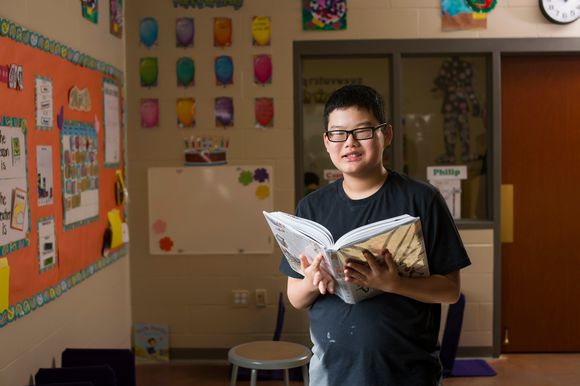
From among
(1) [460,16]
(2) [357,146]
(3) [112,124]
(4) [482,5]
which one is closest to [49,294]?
(3) [112,124]

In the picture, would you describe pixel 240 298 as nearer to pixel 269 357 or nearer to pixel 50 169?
pixel 269 357

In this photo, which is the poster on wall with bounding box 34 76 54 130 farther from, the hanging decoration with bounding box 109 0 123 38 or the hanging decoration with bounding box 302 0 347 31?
the hanging decoration with bounding box 302 0 347 31

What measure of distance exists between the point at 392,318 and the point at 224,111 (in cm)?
260

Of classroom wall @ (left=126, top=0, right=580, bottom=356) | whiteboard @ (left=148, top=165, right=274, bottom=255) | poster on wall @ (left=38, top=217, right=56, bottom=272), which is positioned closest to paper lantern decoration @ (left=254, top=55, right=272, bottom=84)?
classroom wall @ (left=126, top=0, right=580, bottom=356)

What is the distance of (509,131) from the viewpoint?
4.26 m

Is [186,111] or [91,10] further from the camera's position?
[186,111]

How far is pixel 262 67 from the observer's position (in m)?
4.08

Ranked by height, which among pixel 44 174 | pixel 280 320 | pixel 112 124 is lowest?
pixel 280 320

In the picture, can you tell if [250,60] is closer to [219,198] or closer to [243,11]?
→ [243,11]

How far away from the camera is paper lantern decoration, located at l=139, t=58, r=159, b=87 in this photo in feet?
13.3

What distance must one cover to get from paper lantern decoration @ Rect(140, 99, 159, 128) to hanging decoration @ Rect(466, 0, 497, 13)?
1.86 metres

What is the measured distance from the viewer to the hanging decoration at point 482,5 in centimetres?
405

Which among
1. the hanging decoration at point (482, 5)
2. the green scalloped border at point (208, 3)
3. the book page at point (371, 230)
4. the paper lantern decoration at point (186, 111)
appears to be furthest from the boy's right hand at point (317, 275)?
the hanging decoration at point (482, 5)

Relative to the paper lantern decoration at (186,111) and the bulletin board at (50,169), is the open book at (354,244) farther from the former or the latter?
the paper lantern decoration at (186,111)
